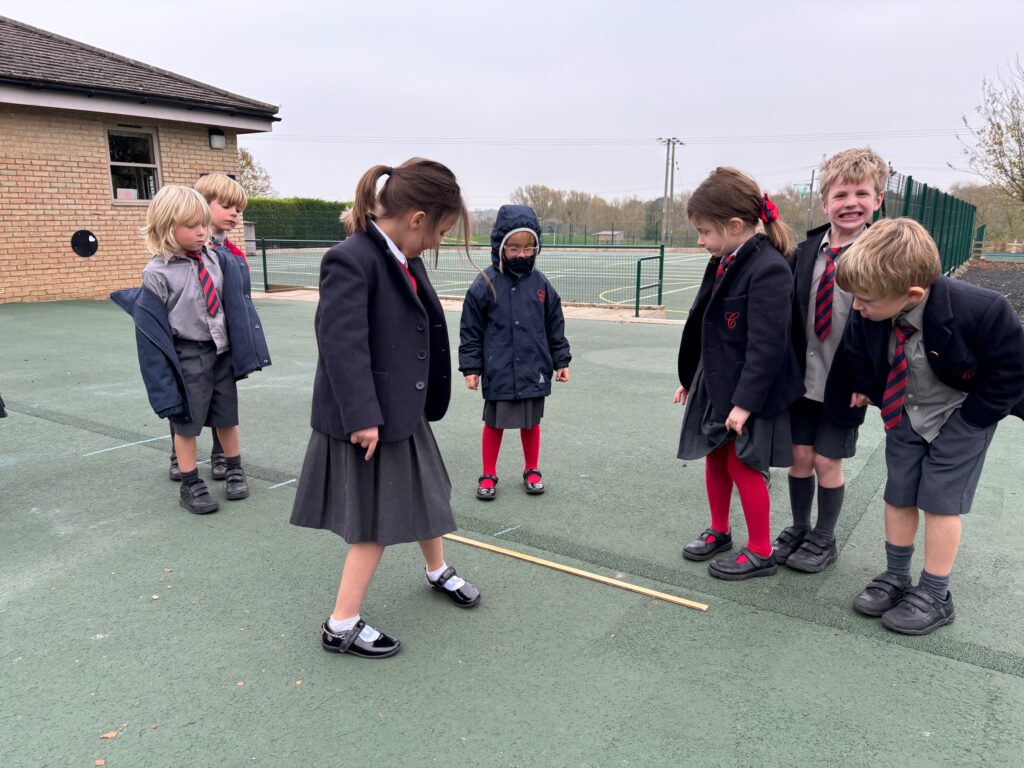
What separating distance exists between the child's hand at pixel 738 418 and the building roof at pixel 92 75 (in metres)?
12.3

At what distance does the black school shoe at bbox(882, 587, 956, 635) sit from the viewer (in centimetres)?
250

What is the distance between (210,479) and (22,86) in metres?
10.2

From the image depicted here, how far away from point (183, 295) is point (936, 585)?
3.44 m

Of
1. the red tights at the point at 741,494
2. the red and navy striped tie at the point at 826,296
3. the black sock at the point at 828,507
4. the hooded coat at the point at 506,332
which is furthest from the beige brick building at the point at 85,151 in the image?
the black sock at the point at 828,507

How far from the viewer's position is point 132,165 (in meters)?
13.0

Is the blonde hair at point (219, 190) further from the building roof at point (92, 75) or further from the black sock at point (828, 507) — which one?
the building roof at point (92, 75)

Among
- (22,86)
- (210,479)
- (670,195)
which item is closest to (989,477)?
(210,479)

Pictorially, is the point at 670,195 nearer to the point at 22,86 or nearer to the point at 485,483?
the point at 22,86

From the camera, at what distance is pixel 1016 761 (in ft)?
6.24

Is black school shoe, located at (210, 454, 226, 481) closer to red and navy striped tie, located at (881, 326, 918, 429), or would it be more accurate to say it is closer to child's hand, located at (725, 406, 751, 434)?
child's hand, located at (725, 406, 751, 434)

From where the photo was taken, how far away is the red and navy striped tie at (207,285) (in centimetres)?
357

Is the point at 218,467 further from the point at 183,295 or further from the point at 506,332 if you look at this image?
the point at 506,332

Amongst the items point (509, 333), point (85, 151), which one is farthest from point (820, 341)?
point (85, 151)

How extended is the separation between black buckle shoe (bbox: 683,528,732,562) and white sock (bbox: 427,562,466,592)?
100cm
